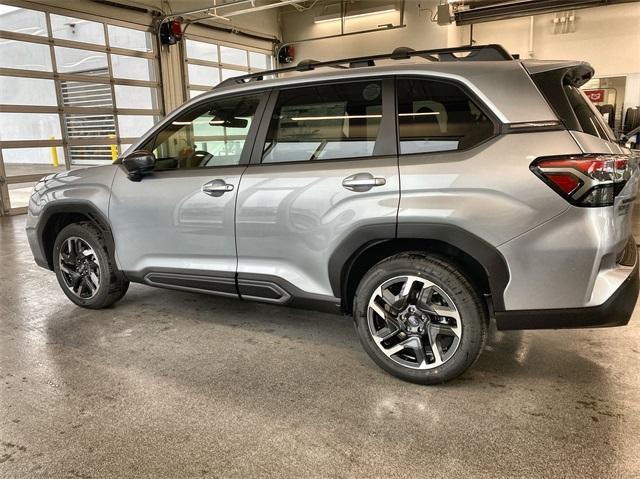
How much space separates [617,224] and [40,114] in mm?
9668

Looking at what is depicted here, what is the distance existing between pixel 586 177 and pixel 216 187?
190 centimetres

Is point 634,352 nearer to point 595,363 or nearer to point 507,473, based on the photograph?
point 595,363

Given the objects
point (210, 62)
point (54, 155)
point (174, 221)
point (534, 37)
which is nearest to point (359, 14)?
point (210, 62)

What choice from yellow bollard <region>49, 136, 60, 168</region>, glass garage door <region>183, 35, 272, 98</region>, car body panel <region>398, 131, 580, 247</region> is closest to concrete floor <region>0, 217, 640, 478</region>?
car body panel <region>398, 131, 580, 247</region>

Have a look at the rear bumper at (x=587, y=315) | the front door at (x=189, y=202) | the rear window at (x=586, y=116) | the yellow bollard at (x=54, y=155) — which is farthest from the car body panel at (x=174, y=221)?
the yellow bollard at (x=54, y=155)

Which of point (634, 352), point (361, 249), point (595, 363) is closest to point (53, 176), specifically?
point (361, 249)

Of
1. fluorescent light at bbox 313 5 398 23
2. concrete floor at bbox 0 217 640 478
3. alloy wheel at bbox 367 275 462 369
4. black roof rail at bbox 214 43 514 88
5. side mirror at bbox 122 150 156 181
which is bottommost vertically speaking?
concrete floor at bbox 0 217 640 478

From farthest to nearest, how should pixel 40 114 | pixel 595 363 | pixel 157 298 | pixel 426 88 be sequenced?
pixel 40 114
pixel 157 298
pixel 595 363
pixel 426 88

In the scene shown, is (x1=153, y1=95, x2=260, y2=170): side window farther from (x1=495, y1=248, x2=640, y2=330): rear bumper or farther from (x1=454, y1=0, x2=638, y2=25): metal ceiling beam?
(x1=454, y1=0, x2=638, y2=25): metal ceiling beam

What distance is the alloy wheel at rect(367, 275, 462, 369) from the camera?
2357mm

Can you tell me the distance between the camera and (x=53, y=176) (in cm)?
361

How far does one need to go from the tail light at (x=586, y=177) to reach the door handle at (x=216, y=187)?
168 cm

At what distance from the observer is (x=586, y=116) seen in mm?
2258

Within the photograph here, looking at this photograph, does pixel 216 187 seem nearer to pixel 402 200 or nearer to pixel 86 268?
pixel 402 200
